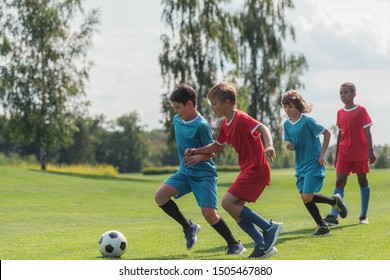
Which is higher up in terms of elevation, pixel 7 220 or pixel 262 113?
pixel 262 113

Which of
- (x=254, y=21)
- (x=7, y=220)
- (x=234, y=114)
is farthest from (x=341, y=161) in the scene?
(x=254, y=21)

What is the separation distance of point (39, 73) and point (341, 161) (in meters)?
35.3

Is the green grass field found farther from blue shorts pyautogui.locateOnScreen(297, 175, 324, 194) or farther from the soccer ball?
blue shorts pyautogui.locateOnScreen(297, 175, 324, 194)

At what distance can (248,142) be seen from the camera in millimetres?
8797

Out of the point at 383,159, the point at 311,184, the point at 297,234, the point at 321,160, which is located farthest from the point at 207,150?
the point at 383,159

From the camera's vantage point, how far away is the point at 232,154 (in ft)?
149

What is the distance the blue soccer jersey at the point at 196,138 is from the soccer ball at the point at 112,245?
116cm

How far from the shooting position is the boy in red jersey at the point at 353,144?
1298 centimetres

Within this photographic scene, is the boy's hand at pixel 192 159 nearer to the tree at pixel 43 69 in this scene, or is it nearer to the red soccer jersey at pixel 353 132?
the red soccer jersey at pixel 353 132

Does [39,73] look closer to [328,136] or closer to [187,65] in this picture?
[187,65]

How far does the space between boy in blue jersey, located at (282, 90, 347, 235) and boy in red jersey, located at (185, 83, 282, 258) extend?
Answer: 2.15 m

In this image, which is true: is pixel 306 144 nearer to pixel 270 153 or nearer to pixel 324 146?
pixel 324 146

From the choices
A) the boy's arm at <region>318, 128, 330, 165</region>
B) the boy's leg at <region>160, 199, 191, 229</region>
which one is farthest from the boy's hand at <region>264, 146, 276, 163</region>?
the boy's arm at <region>318, 128, 330, 165</region>

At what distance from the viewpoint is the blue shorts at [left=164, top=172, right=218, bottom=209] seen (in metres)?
9.03
